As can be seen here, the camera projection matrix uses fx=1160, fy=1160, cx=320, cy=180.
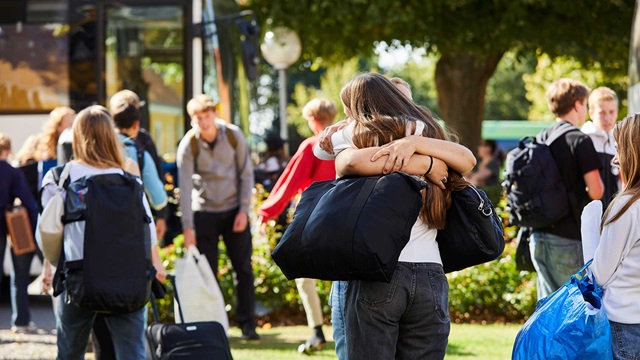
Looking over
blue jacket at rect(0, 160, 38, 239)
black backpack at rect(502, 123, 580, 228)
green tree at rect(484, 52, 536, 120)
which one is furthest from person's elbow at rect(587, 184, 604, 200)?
green tree at rect(484, 52, 536, 120)

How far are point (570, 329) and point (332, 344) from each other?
4843 mm

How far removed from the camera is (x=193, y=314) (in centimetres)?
818

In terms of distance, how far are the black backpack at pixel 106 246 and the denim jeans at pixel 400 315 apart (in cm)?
173

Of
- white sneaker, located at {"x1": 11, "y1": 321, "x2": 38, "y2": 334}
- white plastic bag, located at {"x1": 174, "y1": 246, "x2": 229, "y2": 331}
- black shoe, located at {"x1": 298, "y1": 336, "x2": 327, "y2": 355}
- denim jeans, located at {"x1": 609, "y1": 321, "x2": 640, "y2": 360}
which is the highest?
denim jeans, located at {"x1": 609, "y1": 321, "x2": 640, "y2": 360}

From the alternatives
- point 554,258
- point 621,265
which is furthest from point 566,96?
point 621,265

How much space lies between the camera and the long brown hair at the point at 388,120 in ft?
14.0

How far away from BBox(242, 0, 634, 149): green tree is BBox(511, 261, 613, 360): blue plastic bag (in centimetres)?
1365

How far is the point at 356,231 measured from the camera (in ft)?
Result: 13.3

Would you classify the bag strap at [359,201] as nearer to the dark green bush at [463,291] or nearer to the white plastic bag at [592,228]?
the white plastic bag at [592,228]

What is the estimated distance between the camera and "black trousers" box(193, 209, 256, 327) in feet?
30.7

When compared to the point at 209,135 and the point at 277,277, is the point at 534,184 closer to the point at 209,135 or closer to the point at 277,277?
the point at 209,135

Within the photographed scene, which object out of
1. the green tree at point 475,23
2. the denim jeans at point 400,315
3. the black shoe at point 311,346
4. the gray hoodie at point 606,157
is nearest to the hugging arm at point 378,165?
the denim jeans at point 400,315

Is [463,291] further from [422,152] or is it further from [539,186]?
[422,152]

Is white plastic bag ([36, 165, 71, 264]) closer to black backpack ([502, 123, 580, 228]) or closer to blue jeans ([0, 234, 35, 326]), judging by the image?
black backpack ([502, 123, 580, 228])
